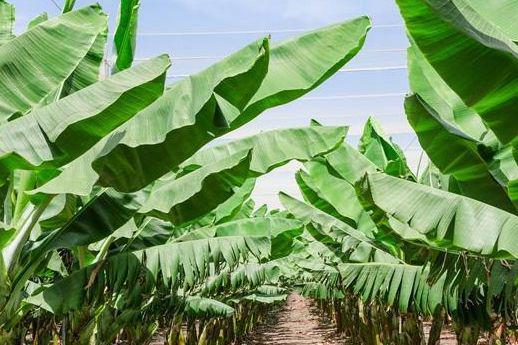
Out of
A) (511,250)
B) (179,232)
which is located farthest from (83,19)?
(179,232)

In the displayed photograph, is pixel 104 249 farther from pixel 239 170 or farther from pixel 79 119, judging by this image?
pixel 79 119

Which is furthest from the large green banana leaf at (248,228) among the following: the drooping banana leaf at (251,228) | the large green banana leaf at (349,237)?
the large green banana leaf at (349,237)

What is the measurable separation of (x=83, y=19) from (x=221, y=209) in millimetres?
4879

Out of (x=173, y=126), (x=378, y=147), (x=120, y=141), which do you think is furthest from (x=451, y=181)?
(x=378, y=147)

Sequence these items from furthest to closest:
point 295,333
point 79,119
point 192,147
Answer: point 295,333, point 192,147, point 79,119

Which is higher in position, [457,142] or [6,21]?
[6,21]

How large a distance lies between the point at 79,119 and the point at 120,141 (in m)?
0.29

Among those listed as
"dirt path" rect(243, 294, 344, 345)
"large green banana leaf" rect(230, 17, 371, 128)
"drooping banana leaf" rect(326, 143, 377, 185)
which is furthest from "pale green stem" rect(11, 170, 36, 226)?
"dirt path" rect(243, 294, 344, 345)

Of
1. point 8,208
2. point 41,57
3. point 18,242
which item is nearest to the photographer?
point 41,57

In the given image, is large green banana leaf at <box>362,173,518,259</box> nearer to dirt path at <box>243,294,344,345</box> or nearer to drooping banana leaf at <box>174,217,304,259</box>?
drooping banana leaf at <box>174,217,304,259</box>

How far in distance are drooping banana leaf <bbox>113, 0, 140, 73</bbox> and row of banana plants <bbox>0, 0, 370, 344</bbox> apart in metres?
0.01

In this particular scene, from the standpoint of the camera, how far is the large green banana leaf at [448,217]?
12.3 feet

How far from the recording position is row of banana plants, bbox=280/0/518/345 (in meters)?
3.18

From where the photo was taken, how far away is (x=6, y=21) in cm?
505
